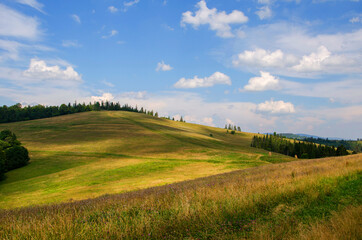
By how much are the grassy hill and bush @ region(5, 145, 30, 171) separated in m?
2.47

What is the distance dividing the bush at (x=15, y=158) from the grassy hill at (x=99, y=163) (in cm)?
247

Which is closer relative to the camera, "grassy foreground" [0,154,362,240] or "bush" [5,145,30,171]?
"grassy foreground" [0,154,362,240]

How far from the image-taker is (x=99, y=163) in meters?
51.8

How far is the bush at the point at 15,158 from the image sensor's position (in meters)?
52.5

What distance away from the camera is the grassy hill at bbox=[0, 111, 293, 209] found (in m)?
30.9

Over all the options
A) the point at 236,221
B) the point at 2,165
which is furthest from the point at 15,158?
the point at 236,221

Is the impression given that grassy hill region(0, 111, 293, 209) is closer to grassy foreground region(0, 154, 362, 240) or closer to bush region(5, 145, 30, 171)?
bush region(5, 145, 30, 171)

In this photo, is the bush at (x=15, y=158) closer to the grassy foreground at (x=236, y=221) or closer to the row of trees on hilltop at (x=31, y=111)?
the grassy foreground at (x=236, y=221)

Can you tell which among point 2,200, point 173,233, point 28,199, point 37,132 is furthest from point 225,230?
point 37,132

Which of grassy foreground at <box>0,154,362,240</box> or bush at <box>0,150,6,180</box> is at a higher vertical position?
grassy foreground at <box>0,154,362,240</box>

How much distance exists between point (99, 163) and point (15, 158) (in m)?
21.5

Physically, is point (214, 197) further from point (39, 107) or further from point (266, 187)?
point (39, 107)

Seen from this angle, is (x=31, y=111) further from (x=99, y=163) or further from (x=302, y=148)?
(x=302, y=148)

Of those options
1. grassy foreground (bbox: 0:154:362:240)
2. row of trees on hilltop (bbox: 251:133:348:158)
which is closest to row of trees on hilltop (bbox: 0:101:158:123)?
row of trees on hilltop (bbox: 251:133:348:158)
